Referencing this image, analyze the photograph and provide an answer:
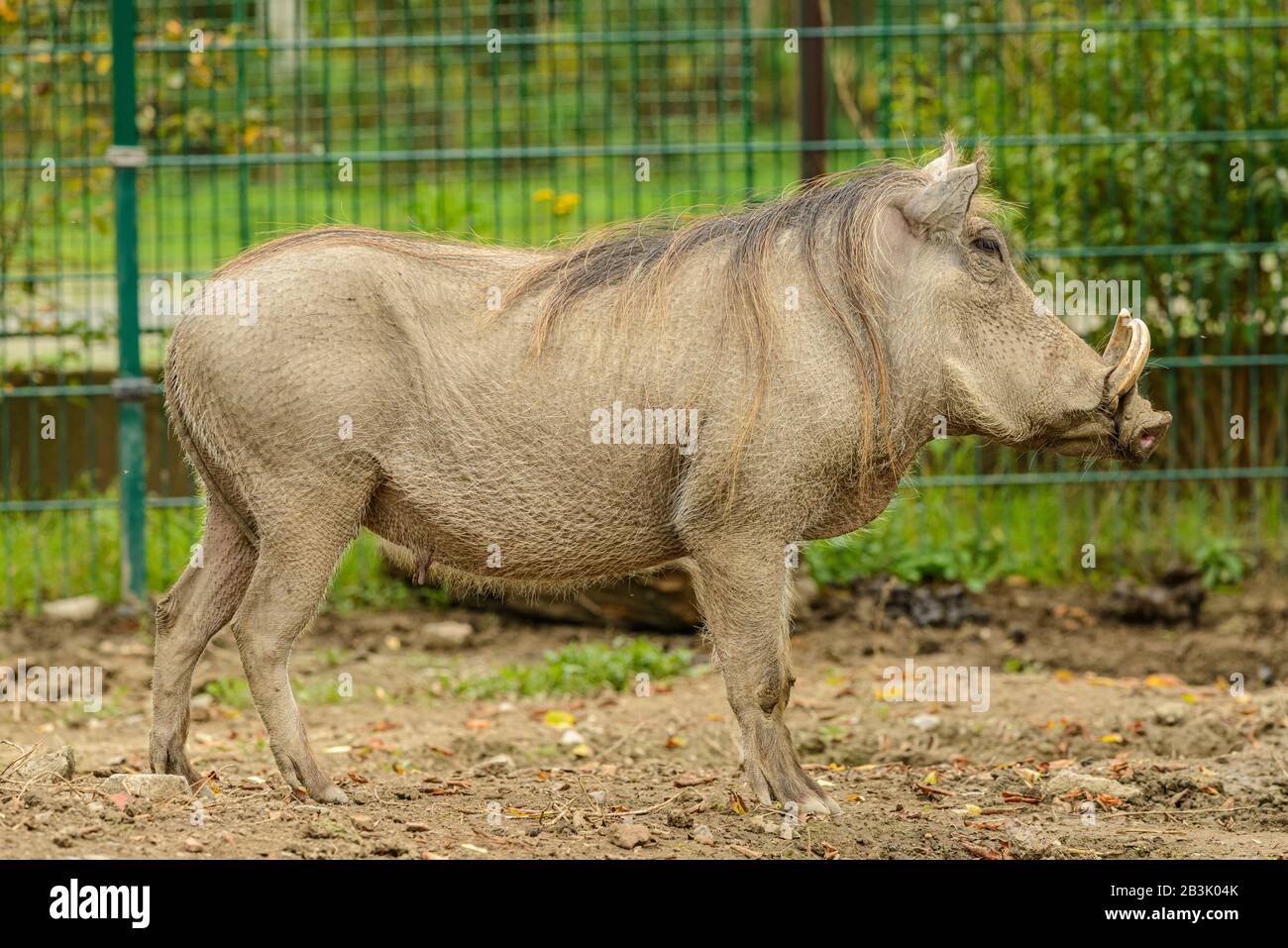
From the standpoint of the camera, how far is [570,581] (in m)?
5.00

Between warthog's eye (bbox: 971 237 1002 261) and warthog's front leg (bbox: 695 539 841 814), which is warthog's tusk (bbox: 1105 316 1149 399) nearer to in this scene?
warthog's eye (bbox: 971 237 1002 261)

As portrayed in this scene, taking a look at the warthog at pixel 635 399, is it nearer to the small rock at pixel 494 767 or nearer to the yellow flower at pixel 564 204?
the small rock at pixel 494 767

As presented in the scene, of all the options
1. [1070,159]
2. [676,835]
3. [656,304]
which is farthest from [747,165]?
[676,835]

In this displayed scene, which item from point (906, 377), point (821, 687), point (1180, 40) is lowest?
point (821, 687)

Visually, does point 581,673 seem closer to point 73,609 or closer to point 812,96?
point 73,609

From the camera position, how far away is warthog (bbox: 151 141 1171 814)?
4699mm

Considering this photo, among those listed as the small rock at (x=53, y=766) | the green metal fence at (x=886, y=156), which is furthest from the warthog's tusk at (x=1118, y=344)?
the small rock at (x=53, y=766)

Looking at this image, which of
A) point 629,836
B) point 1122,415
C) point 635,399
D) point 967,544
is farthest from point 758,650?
point 967,544

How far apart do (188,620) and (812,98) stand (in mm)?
4662

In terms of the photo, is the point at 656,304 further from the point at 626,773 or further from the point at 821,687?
the point at 821,687

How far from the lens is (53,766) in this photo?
5.04m

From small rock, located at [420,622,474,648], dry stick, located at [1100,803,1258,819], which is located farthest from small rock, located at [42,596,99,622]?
dry stick, located at [1100,803,1258,819]

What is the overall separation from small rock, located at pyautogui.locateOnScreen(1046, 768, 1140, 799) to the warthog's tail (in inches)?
104
